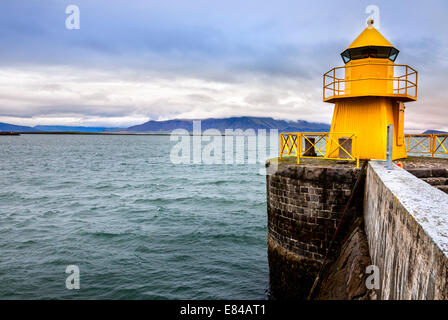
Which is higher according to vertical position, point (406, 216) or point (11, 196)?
point (406, 216)

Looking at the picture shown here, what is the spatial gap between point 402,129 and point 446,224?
34.3ft

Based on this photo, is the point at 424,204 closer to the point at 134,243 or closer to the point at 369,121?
the point at 369,121

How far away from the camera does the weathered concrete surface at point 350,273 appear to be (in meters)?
6.25

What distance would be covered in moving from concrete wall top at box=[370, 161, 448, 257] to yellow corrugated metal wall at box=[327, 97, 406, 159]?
4.93 metres

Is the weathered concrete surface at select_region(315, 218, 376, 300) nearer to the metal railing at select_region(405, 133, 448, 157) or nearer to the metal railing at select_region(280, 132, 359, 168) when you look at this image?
the metal railing at select_region(280, 132, 359, 168)

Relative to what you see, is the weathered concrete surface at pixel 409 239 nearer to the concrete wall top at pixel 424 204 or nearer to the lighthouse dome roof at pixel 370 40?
the concrete wall top at pixel 424 204

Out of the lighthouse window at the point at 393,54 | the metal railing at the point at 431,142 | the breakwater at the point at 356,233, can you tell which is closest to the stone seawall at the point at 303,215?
the breakwater at the point at 356,233

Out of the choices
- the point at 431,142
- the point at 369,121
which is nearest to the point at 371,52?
the point at 369,121

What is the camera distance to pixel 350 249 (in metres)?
7.68

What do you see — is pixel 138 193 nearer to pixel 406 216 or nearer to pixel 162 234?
pixel 162 234

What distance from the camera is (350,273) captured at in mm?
6754

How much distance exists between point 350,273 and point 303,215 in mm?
2739

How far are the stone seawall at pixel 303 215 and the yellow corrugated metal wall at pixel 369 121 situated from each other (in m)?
2.27
